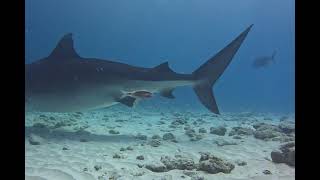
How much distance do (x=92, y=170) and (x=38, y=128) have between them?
13.8 ft

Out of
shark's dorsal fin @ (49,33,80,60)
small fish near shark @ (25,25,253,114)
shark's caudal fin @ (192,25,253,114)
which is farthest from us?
shark's dorsal fin @ (49,33,80,60)

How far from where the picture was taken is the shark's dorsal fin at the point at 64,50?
8078mm

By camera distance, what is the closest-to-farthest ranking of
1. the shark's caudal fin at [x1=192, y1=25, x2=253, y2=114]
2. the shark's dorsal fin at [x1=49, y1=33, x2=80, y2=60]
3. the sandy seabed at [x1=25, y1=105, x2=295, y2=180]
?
the sandy seabed at [x1=25, y1=105, x2=295, y2=180], the shark's caudal fin at [x1=192, y1=25, x2=253, y2=114], the shark's dorsal fin at [x1=49, y1=33, x2=80, y2=60]

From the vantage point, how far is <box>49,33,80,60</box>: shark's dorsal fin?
26.5ft

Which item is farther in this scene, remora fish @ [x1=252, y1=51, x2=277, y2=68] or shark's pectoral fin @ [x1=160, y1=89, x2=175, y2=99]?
remora fish @ [x1=252, y1=51, x2=277, y2=68]

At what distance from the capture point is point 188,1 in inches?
4906

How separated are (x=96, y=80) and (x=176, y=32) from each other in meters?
125

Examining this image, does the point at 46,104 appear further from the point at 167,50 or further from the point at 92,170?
the point at 167,50

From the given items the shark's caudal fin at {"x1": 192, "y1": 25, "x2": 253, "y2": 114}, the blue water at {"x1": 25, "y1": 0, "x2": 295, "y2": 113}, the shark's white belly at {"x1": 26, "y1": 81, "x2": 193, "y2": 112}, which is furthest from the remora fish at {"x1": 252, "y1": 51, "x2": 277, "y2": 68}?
the blue water at {"x1": 25, "y1": 0, "x2": 295, "y2": 113}

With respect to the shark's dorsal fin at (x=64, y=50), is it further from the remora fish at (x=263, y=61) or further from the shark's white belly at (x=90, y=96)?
the remora fish at (x=263, y=61)

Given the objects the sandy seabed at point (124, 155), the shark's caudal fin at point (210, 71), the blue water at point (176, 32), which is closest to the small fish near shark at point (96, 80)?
the shark's caudal fin at point (210, 71)

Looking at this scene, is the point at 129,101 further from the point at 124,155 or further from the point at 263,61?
the point at 263,61

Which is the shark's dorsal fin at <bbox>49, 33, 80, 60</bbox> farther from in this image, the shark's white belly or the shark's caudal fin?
the shark's caudal fin
